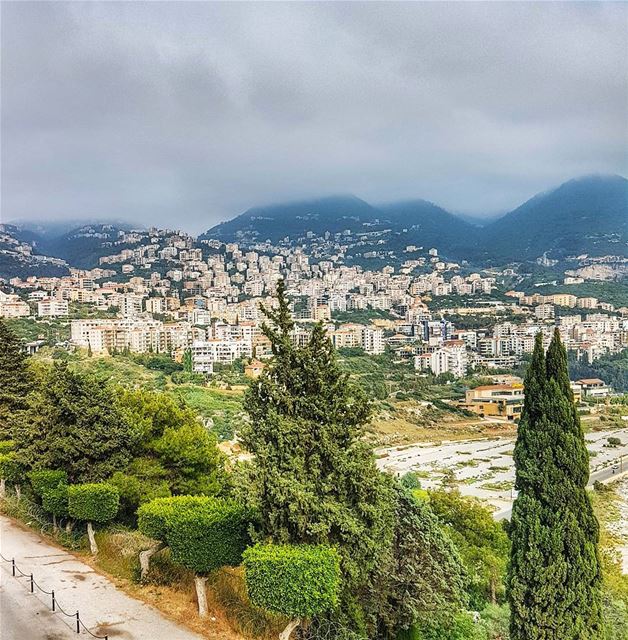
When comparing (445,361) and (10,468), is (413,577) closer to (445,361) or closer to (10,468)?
(10,468)

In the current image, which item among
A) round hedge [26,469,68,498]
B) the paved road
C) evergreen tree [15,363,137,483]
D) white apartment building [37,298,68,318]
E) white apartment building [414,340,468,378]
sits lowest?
white apartment building [414,340,468,378]

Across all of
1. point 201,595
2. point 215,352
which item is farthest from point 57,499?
point 215,352

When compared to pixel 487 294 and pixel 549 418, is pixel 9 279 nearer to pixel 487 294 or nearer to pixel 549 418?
pixel 487 294

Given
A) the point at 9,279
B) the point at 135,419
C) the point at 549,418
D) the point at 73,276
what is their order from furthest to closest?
the point at 73,276 → the point at 9,279 → the point at 135,419 → the point at 549,418

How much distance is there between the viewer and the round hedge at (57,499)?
789 centimetres

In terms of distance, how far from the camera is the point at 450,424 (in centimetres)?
4388

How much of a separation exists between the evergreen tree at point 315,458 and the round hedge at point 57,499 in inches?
147

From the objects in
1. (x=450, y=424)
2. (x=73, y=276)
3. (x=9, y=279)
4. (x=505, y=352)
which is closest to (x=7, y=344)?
(x=450, y=424)

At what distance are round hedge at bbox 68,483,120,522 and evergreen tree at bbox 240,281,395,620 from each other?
3.06 m

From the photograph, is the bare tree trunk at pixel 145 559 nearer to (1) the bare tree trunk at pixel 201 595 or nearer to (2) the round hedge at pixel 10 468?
(1) the bare tree trunk at pixel 201 595

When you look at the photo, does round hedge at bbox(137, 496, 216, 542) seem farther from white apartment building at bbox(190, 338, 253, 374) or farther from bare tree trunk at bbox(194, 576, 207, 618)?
white apartment building at bbox(190, 338, 253, 374)

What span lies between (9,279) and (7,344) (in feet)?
251

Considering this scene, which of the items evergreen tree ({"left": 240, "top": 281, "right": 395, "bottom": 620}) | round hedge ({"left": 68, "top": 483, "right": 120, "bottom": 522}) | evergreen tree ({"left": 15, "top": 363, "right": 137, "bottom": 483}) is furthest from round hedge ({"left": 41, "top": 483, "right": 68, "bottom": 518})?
evergreen tree ({"left": 240, "top": 281, "right": 395, "bottom": 620})

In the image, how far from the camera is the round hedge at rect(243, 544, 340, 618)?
4.64 m
